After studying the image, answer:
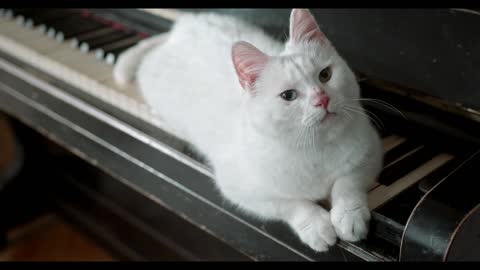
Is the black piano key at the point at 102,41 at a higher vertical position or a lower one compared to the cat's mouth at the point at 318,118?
lower

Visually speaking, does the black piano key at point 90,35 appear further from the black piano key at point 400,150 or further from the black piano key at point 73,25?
the black piano key at point 400,150

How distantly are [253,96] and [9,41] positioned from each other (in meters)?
0.97

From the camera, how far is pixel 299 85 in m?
0.88

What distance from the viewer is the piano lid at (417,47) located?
3.07 feet

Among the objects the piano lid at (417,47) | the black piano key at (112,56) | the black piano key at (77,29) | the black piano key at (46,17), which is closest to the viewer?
the piano lid at (417,47)

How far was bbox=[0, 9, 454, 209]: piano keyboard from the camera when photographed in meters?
0.96

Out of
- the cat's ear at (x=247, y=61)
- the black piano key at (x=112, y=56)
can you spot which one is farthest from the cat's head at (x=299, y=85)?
the black piano key at (x=112, y=56)

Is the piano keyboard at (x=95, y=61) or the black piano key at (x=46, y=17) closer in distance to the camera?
the piano keyboard at (x=95, y=61)

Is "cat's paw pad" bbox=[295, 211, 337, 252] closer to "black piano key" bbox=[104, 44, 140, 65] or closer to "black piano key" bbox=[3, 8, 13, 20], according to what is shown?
"black piano key" bbox=[104, 44, 140, 65]

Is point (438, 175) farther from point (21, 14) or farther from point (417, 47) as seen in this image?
point (21, 14)

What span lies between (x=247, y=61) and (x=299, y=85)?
97 mm

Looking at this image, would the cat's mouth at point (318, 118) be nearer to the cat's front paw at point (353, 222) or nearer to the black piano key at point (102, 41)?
the cat's front paw at point (353, 222)

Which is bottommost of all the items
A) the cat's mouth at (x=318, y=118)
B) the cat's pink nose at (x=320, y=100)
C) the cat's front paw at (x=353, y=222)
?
the cat's front paw at (x=353, y=222)

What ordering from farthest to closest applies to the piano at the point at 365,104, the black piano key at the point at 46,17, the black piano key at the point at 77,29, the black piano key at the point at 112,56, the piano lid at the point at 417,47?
the black piano key at the point at 46,17
the black piano key at the point at 77,29
the black piano key at the point at 112,56
the piano lid at the point at 417,47
the piano at the point at 365,104
